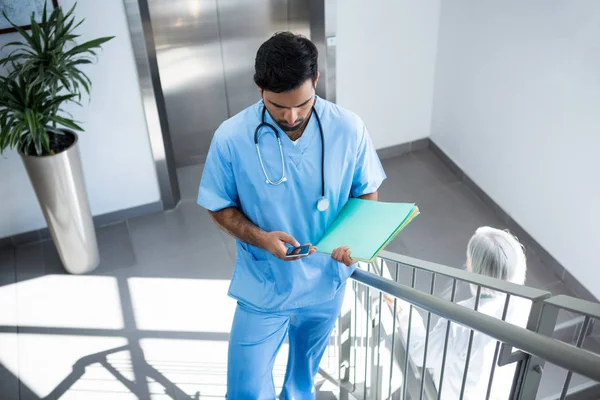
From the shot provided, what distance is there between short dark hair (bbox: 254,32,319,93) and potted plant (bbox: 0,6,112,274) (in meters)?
1.78

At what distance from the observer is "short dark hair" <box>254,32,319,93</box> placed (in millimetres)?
1618

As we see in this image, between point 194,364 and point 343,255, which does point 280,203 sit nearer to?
point 343,255

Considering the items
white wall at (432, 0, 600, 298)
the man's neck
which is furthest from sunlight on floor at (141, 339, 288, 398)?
white wall at (432, 0, 600, 298)

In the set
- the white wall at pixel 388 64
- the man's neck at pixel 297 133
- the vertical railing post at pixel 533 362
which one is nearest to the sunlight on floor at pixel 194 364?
the man's neck at pixel 297 133

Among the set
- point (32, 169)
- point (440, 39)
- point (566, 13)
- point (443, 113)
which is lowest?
point (443, 113)

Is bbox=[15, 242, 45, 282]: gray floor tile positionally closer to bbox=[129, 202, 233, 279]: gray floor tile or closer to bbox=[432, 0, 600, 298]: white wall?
bbox=[129, 202, 233, 279]: gray floor tile

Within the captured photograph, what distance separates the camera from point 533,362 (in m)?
1.36

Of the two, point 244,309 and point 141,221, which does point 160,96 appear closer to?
point 141,221

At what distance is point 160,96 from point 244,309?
212 cm

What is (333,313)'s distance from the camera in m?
2.17

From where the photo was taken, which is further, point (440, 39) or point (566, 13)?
point (440, 39)

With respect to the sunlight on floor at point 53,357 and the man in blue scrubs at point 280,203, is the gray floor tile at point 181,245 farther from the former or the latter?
the man in blue scrubs at point 280,203

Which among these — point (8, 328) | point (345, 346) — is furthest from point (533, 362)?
point (8, 328)

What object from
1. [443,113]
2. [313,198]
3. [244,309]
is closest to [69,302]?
[244,309]
